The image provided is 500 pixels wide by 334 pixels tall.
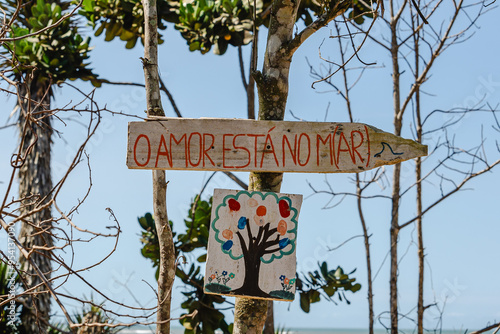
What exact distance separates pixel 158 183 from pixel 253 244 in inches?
49.8

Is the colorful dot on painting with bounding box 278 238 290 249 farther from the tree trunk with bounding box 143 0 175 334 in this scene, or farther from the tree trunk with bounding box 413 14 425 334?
the tree trunk with bounding box 413 14 425 334

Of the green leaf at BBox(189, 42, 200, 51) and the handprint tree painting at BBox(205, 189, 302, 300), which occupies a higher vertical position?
the green leaf at BBox(189, 42, 200, 51)

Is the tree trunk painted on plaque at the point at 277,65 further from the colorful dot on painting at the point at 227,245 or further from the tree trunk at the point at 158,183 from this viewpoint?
the tree trunk at the point at 158,183

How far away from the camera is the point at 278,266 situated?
2.09m

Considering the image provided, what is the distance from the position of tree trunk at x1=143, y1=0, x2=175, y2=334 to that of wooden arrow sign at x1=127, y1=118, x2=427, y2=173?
0.95 meters

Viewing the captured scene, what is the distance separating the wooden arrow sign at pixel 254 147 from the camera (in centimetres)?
212

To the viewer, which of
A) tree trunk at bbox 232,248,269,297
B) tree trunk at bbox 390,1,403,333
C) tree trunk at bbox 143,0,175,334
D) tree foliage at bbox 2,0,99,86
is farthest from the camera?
tree foliage at bbox 2,0,99,86

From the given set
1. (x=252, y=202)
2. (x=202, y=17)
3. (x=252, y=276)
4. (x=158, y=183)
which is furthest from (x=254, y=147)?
(x=202, y=17)

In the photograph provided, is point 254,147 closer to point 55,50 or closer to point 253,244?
point 253,244

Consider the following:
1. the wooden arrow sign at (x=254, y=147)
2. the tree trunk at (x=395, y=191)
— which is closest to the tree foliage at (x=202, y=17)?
the tree trunk at (x=395, y=191)

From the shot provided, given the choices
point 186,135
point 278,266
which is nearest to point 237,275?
point 278,266

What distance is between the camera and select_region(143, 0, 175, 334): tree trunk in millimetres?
3082

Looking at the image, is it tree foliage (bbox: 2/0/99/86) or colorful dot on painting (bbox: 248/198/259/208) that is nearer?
colorful dot on painting (bbox: 248/198/259/208)

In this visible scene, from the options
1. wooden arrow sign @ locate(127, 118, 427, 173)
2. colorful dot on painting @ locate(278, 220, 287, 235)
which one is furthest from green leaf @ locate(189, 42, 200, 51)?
colorful dot on painting @ locate(278, 220, 287, 235)
